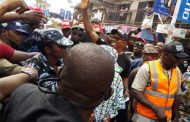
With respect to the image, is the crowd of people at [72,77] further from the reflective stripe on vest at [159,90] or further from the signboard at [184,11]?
the signboard at [184,11]

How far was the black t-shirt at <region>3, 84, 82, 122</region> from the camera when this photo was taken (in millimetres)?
1284

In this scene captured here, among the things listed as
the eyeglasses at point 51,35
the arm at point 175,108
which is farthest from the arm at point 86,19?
the arm at point 175,108

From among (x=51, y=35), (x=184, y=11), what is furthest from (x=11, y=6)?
(x=184, y=11)

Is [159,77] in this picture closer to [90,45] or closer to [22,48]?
[22,48]

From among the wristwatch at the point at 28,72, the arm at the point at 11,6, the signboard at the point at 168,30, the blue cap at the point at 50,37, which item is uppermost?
the arm at the point at 11,6

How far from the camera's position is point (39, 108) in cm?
132

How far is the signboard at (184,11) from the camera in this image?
29.4 feet

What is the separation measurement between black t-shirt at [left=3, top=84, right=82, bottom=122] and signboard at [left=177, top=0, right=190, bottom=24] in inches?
324

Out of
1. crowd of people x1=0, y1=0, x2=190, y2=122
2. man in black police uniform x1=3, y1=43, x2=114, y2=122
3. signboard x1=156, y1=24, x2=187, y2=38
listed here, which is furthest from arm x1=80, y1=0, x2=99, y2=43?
signboard x1=156, y1=24, x2=187, y2=38

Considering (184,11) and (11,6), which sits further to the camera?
(184,11)

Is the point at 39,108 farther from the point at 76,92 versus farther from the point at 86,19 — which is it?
the point at 86,19

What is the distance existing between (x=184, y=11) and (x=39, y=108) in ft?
27.8

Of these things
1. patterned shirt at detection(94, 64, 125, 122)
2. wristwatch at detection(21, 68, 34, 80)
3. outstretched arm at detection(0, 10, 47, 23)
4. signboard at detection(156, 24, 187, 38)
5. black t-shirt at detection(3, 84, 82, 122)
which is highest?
outstretched arm at detection(0, 10, 47, 23)

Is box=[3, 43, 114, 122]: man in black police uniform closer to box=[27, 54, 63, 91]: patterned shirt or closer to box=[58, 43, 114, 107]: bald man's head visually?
box=[58, 43, 114, 107]: bald man's head
